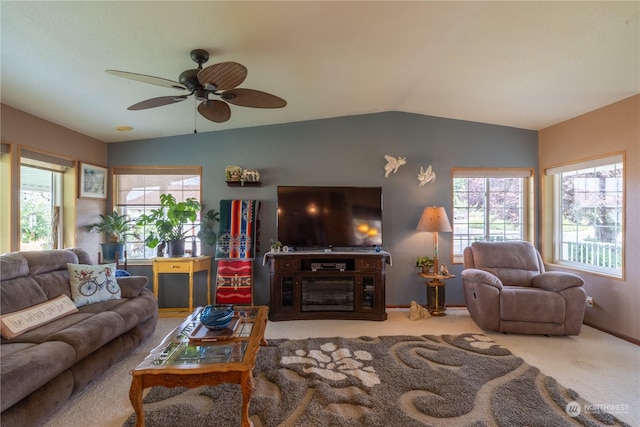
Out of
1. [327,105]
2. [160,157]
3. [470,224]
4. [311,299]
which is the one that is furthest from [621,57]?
[160,157]

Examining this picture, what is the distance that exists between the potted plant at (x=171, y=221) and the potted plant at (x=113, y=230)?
24cm

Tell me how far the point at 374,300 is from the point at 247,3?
11.0 ft

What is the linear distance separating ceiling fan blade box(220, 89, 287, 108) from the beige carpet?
7.59 feet

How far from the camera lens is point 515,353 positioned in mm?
2863

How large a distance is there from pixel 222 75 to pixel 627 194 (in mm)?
4267

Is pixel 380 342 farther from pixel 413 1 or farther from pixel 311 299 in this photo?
pixel 413 1

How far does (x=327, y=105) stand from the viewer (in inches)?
156

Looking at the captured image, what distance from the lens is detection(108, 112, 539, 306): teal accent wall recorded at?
443 centimetres

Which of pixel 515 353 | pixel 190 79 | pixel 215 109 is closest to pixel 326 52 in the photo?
pixel 215 109

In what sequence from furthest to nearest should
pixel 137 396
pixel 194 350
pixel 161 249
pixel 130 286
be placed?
1. pixel 161 249
2. pixel 130 286
3. pixel 194 350
4. pixel 137 396

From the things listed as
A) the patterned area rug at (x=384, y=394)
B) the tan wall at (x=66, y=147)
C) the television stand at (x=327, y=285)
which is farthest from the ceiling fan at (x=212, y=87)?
the patterned area rug at (x=384, y=394)

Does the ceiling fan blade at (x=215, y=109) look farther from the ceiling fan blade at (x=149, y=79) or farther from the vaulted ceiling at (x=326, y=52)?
the vaulted ceiling at (x=326, y=52)
